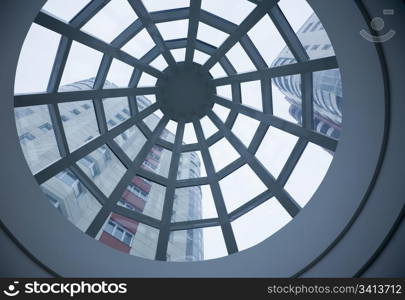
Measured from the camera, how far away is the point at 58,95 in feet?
38.7

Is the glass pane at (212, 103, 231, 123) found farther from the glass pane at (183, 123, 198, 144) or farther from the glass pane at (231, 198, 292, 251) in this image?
the glass pane at (231, 198, 292, 251)

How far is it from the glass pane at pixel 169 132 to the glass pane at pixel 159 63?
7.41 ft

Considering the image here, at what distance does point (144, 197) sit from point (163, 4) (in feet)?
23.5

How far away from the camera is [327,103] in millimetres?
11438

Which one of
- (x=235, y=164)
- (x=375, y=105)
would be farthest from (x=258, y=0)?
(x=235, y=164)

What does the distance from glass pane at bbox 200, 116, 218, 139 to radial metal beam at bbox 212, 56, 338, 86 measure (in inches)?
67.4

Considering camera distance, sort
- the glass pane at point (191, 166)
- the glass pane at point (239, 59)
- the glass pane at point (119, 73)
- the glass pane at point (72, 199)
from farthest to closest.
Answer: the glass pane at point (191, 166) → the glass pane at point (119, 73) → the glass pane at point (239, 59) → the glass pane at point (72, 199)

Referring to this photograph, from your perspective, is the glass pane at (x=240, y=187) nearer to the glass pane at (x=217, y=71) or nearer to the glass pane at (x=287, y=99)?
the glass pane at (x=287, y=99)

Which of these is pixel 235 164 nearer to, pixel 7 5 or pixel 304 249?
pixel 304 249

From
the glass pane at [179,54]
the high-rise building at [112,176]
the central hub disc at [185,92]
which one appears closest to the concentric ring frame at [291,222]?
the high-rise building at [112,176]

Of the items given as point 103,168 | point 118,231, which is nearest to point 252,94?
point 103,168

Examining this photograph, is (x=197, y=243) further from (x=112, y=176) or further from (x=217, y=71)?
(x=217, y=71)

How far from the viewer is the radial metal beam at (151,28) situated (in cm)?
1174

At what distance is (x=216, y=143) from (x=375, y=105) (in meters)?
7.47
